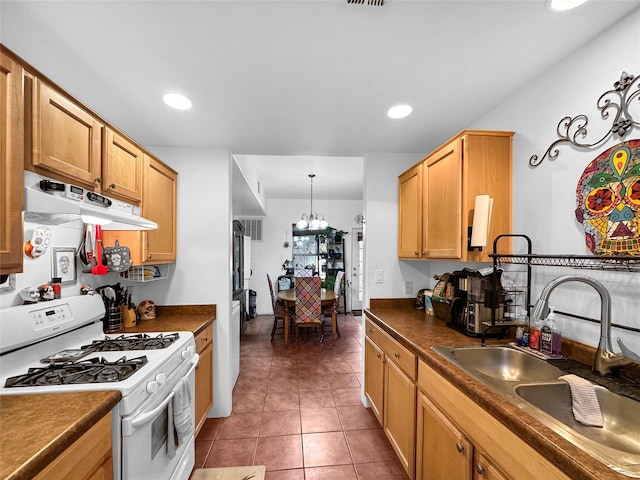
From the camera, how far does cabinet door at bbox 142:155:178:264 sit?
2109mm

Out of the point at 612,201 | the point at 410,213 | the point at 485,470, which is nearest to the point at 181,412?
the point at 485,470

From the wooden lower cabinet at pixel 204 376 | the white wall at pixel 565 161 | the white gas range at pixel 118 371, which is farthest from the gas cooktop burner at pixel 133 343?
the white wall at pixel 565 161

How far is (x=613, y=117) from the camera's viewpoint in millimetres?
1271

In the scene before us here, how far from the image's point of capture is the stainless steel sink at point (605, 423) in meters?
0.74

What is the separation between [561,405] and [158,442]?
177 cm

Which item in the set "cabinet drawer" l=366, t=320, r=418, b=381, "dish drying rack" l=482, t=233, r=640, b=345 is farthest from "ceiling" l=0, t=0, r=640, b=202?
"cabinet drawer" l=366, t=320, r=418, b=381

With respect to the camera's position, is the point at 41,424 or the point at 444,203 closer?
the point at 41,424

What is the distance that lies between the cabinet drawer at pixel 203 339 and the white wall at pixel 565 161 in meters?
2.21

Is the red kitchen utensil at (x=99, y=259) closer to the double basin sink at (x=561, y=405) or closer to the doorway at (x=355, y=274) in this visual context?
the double basin sink at (x=561, y=405)

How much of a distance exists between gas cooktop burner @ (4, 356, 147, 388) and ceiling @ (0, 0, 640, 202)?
146cm

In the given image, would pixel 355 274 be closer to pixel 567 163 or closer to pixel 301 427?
pixel 301 427

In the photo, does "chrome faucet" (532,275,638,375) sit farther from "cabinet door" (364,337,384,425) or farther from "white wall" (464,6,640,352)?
"cabinet door" (364,337,384,425)

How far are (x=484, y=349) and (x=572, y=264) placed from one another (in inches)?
23.3

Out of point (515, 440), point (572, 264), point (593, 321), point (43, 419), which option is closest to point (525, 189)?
point (572, 264)
